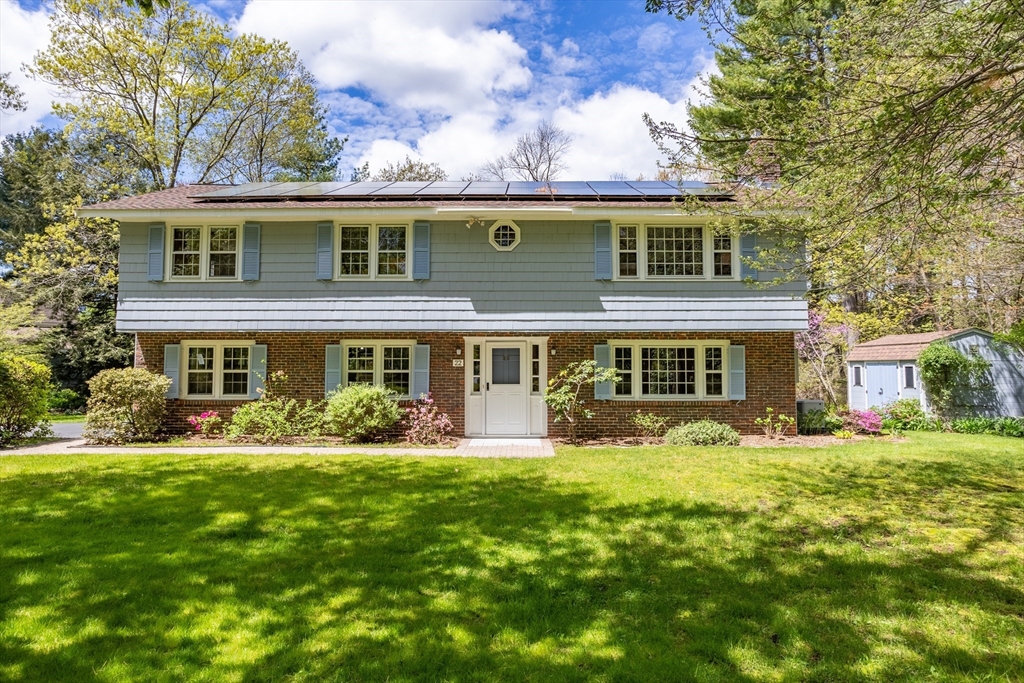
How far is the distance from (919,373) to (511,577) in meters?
15.7

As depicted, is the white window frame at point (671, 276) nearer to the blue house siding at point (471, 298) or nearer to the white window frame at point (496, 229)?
the blue house siding at point (471, 298)

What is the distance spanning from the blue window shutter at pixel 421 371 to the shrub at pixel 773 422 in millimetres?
7302

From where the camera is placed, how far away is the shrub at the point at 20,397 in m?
10.8

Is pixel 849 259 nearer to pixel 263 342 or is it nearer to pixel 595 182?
pixel 595 182

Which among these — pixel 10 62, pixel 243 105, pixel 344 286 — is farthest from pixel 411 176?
pixel 344 286

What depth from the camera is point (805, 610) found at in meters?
3.65

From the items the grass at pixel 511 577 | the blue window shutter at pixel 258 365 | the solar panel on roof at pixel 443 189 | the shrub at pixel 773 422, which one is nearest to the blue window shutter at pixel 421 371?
the blue window shutter at pixel 258 365

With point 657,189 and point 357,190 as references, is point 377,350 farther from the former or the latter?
point 657,189

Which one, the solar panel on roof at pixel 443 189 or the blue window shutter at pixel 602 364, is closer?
the blue window shutter at pixel 602 364

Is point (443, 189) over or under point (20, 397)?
over

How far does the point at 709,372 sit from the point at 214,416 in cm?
1096

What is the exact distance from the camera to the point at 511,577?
165 inches

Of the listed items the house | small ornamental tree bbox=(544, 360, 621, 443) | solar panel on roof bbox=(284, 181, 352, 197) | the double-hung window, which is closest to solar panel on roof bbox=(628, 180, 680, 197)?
the house

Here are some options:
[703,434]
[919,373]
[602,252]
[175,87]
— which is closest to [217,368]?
[602,252]
